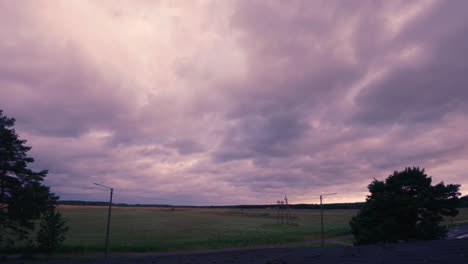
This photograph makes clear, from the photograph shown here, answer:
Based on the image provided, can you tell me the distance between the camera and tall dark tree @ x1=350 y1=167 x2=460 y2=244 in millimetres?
38188

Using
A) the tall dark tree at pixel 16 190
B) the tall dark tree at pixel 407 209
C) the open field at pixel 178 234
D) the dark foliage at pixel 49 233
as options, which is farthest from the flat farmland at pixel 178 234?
the tall dark tree at pixel 407 209

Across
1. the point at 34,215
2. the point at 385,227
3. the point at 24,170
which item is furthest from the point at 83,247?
the point at 385,227

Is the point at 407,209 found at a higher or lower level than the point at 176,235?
higher

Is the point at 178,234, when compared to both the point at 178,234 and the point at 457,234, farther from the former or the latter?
the point at 457,234

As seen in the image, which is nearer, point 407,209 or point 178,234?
point 407,209

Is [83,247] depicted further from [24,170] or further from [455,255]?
[455,255]

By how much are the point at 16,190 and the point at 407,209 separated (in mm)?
52819

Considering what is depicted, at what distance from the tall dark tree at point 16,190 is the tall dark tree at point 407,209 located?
150 feet

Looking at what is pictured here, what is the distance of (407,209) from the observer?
38594 mm

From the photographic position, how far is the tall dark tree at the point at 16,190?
38.3 m

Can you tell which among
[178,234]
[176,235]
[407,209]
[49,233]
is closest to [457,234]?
[407,209]

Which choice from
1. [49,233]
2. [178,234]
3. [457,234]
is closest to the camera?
[49,233]

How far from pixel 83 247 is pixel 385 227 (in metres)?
44.7

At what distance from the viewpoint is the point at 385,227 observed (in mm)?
39469
